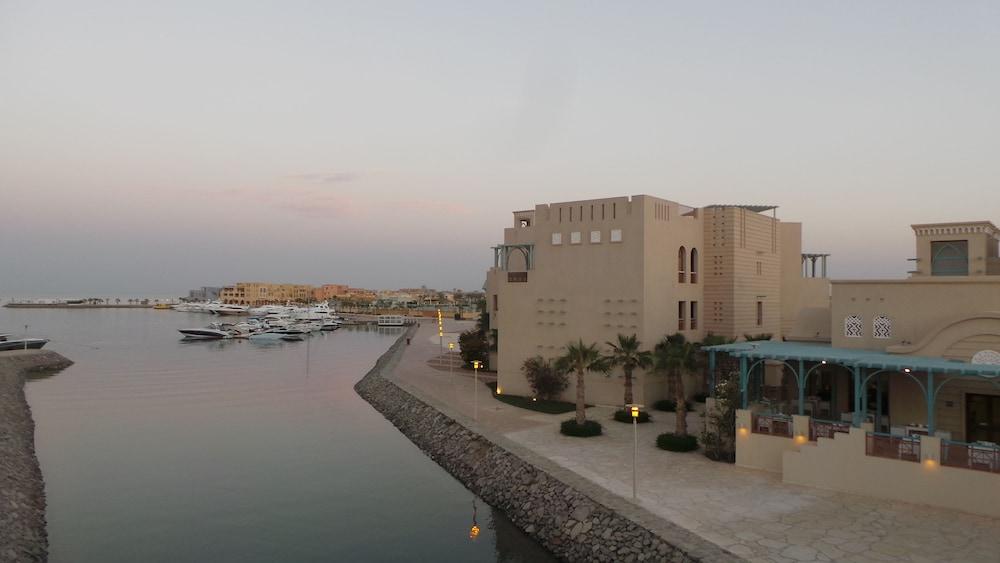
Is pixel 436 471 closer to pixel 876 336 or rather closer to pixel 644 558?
pixel 644 558

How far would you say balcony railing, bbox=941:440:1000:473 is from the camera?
647 inches

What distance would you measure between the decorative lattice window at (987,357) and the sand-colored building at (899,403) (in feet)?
0.08

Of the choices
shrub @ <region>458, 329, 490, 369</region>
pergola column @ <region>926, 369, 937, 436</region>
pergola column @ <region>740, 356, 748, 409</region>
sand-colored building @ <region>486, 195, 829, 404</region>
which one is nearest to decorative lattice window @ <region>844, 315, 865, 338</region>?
pergola column @ <region>740, 356, 748, 409</region>

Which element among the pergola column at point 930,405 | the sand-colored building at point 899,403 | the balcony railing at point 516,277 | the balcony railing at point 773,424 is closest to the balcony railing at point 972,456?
the sand-colored building at point 899,403

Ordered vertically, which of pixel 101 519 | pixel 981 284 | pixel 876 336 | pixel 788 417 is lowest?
pixel 101 519

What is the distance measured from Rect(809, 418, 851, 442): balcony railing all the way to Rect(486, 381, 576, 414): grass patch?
13.4 m

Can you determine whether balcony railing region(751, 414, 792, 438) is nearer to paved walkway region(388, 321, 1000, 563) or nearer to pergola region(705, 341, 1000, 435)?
pergola region(705, 341, 1000, 435)

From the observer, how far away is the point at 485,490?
76.2ft

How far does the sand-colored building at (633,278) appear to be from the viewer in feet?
103

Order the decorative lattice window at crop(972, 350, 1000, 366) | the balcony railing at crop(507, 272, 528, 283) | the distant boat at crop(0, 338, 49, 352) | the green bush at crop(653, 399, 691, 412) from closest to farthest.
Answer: the decorative lattice window at crop(972, 350, 1000, 366), the green bush at crop(653, 399, 691, 412), the balcony railing at crop(507, 272, 528, 283), the distant boat at crop(0, 338, 49, 352)

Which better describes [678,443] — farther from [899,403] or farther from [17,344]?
[17,344]

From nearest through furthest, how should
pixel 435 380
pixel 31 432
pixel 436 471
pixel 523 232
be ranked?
pixel 436 471, pixel 31 432, pixel 523 232, pixel 435 380

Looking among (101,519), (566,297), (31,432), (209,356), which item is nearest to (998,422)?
(566,297)

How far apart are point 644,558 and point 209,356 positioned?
70.0 m
